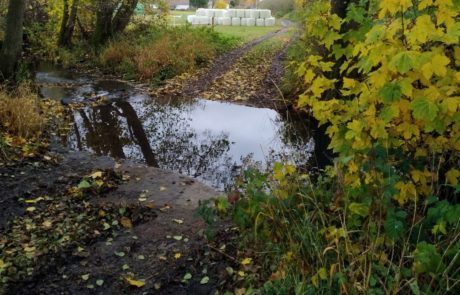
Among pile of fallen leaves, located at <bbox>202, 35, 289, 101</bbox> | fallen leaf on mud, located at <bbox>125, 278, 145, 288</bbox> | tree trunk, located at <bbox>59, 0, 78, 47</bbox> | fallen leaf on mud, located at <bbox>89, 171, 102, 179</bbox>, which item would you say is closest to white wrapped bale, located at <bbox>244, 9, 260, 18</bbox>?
pile of fallen leaves, located at <bbox>202, 35, 289, 101</bbox>

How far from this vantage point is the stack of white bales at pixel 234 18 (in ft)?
113

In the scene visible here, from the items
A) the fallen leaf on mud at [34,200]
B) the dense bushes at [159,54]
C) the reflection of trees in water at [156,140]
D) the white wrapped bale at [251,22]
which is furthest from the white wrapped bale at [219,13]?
the fallen leaf on mud at [34,200]

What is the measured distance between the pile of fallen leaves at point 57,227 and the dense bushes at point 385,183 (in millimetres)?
1728

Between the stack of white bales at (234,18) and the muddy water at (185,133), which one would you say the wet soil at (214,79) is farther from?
the stack of white bales at (234,18)

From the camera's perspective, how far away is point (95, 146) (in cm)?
850

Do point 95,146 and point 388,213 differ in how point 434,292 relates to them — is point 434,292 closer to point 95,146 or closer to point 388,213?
point 388,213

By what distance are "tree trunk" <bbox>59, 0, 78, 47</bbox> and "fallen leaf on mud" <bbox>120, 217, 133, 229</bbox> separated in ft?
49.3

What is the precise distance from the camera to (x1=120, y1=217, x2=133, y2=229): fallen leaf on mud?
489 cm

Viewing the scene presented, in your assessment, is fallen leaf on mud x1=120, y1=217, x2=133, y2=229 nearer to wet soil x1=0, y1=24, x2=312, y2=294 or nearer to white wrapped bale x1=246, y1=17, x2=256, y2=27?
wet soil x1=0, y1=24, x2=312, y2=294

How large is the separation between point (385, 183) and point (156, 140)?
21.4ft

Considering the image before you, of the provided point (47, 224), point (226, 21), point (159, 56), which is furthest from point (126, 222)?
point (226, 21)

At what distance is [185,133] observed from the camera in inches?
373

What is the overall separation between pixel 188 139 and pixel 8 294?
5.69 metres

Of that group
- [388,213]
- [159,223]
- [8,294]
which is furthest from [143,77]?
[388,213]
